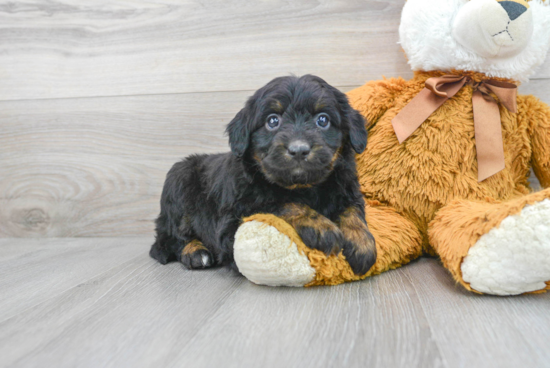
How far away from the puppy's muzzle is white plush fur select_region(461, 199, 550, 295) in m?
0.62

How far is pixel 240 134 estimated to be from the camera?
1598 millimetres

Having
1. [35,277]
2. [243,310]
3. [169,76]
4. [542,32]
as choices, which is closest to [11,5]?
[169,76]

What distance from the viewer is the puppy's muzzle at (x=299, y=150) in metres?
1.38

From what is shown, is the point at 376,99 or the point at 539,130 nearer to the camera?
the point at 539,130

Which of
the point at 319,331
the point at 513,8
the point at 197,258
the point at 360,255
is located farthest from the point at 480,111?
the point at 197,258

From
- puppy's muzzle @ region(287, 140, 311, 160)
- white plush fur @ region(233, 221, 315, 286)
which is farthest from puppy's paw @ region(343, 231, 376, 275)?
puppy's muzzle @ region(287, 140, 311, 160)

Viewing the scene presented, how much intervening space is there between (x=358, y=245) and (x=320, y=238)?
15 cm

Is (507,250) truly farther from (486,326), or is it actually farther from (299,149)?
(299,149)

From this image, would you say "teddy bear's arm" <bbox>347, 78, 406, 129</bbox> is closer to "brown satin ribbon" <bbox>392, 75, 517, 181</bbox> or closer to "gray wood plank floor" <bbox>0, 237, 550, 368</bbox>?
"brown satin ribbon" <bbox>392, 75, 517, 181</bbox>

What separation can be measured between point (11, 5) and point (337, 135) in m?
2.37

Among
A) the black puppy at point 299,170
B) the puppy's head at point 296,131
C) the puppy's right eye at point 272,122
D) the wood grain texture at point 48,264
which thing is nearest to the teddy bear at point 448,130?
the black puppy at point 299,170

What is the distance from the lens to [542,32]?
177cm

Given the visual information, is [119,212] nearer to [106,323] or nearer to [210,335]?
[106,323]

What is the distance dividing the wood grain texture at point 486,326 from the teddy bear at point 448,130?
0.19 meters
